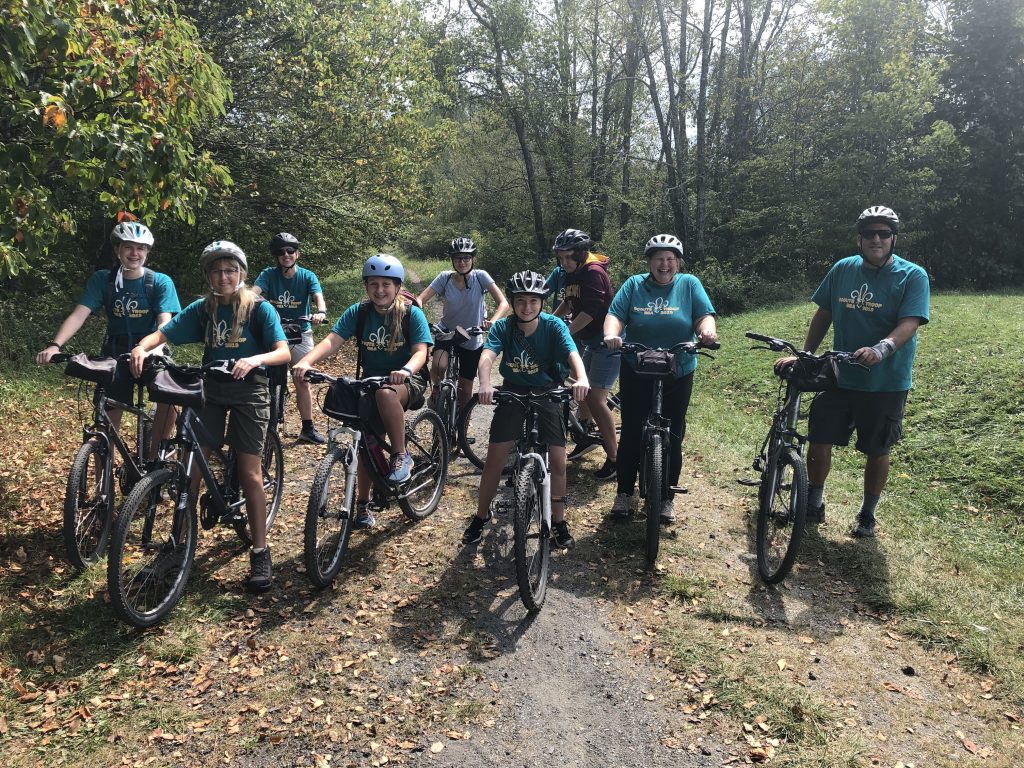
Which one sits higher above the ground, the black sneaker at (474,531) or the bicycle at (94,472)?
the bicycle at (94,472)

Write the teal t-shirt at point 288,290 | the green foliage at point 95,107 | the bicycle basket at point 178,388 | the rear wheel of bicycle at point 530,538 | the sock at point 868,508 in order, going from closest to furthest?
the bicycle basket at point 178,388, the rear wheel of bicycle at point 530,538, the green foliage at point 95,107, the sock at point 868,508, the teal t-shirt at point 288,290

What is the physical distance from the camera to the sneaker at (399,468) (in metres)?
5.22

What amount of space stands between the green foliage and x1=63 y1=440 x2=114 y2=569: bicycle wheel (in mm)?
1491

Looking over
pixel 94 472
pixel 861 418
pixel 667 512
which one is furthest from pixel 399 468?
pixel 861 418

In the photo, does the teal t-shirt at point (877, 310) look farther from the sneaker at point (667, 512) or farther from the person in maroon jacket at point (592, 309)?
the person in maroon jacket at point (592, 309)

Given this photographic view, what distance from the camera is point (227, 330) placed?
458 cm

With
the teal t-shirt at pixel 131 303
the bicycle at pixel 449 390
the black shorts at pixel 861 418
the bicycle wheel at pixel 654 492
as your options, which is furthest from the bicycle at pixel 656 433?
the teal t-shirt at pixel 131 303

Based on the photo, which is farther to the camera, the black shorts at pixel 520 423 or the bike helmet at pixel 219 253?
the black shorts at pixel 520 423

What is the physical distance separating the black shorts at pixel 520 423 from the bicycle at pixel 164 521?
5.88ft

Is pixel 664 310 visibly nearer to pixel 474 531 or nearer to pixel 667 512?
pixel 667 512

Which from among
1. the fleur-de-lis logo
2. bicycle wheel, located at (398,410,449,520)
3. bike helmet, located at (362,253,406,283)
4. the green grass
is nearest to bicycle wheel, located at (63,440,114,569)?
bicycle wheel, located at (398,410,449,520)

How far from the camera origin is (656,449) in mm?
5219

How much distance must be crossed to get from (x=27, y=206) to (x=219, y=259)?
1.60 m

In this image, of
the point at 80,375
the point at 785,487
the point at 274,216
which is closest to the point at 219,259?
the point at 80,375
